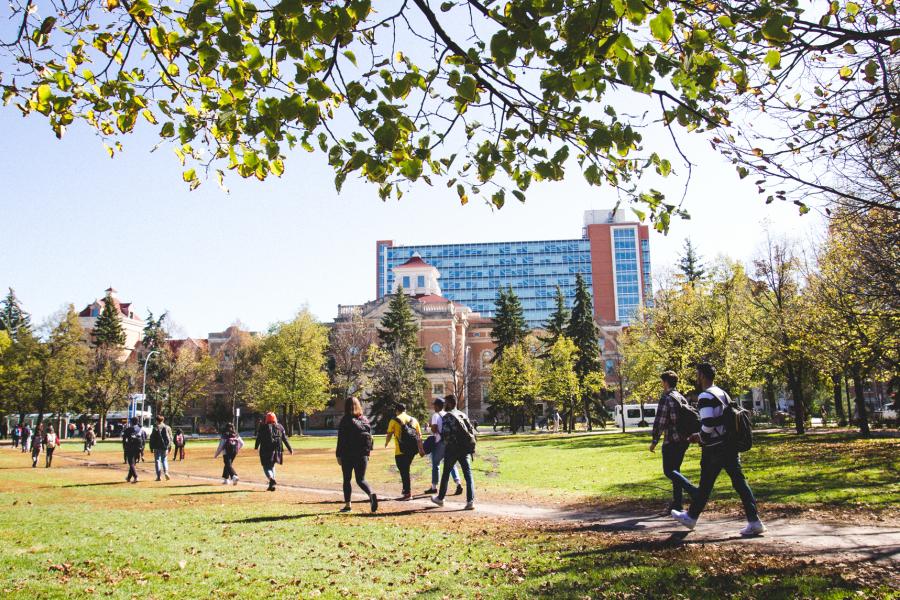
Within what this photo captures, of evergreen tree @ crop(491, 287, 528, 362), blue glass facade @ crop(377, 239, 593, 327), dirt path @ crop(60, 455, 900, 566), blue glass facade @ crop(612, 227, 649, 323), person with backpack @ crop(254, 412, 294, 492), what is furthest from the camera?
blue glass facade @ crop(377, 239, 593, 327)

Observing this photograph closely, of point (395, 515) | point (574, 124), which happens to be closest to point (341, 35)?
point (574, 124)

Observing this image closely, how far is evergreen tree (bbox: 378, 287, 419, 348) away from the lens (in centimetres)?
Result: 5630

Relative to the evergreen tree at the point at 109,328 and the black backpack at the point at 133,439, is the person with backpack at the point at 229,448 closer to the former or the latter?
the black backpack at the point at 133,439

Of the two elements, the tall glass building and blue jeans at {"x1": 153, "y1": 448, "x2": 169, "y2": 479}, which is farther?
the tall glass building

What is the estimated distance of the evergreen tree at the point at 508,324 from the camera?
195 feet

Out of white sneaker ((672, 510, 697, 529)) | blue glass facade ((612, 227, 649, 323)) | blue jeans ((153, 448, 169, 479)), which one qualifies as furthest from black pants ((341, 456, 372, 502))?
blue glass facade ((612, 227, 649, 323))

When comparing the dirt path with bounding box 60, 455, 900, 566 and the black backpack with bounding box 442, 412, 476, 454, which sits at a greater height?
the black backpack with bounding box 442, 412, 476, 454

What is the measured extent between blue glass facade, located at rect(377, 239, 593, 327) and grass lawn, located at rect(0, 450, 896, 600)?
11688cm

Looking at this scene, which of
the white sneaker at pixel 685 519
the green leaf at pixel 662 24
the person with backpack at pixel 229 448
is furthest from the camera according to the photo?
the person with backpack at pixel 229 448

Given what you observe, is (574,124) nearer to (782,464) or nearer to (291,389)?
(782,464)

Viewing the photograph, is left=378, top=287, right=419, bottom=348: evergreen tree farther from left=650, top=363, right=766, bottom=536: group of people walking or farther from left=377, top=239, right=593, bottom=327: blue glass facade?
left=377, top=239, right=593, bottom=327: blue glass facade

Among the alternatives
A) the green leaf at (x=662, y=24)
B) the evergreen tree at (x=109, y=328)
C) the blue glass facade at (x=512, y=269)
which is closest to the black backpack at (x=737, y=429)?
the green leaf at (x=662, y=24)

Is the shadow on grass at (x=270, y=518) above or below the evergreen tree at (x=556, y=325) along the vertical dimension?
below

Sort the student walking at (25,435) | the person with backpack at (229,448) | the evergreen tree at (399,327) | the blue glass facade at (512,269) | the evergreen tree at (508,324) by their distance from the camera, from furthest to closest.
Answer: the blue glass facade at (512,269)
the evergreen tree at (508,324)
the evergreen tree at (399,327)
the student walking at (25,435)
the person with backpack at (229,448)
